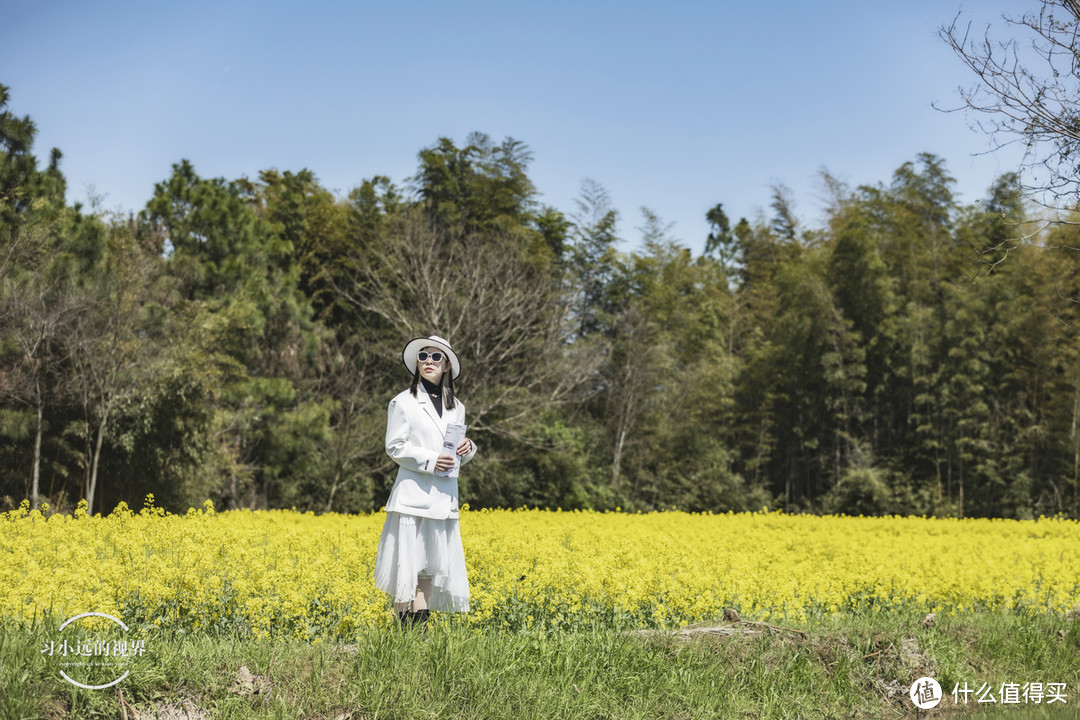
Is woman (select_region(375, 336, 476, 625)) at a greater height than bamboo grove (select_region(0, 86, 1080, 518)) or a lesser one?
lesser

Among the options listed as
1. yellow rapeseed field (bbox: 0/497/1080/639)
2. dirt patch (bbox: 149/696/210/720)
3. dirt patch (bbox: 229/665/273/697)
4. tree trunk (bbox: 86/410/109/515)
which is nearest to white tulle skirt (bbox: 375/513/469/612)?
yellow rapeseed field (bbox: 0/497/1080/639)

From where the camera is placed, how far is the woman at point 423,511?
175 inches

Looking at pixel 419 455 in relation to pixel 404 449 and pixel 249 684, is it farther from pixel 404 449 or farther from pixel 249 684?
pixel 249 684

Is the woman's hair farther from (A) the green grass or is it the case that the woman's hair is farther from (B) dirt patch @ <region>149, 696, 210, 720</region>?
(B) dirt patch @ <region>149, 696, 210, 720</region>

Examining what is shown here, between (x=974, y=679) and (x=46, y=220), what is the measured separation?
46.4ft

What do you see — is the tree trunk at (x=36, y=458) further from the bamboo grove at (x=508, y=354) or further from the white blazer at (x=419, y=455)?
the white blazer at (x=419, y=455)

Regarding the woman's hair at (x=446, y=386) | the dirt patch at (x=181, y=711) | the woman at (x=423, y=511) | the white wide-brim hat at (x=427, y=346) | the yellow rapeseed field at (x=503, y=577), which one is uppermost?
the white wide-brim hat at (x=427, y=346)

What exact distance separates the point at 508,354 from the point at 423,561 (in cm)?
1435

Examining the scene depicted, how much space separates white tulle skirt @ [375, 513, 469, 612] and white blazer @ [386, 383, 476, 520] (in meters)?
0.08

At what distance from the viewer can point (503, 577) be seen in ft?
18.8

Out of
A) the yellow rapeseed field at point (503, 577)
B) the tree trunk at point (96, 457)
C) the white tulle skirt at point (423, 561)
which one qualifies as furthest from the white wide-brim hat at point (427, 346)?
the tree trunk at point (96, 457)

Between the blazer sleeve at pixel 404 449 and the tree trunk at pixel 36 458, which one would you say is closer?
the blazer sleeve at pixel 404 449

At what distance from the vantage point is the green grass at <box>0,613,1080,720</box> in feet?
10.7

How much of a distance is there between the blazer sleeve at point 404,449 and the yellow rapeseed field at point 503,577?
680mm
